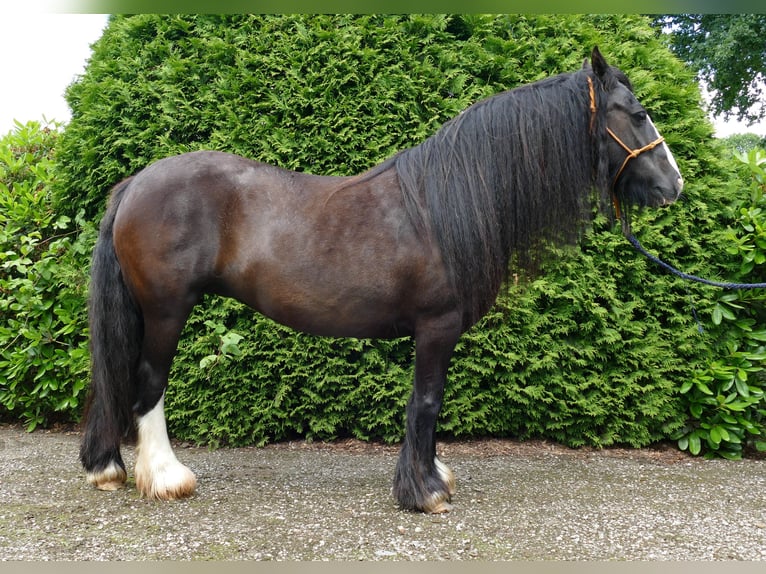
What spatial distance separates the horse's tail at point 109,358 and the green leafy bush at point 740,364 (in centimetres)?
391

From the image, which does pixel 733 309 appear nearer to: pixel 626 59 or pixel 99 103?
pixel 626 59

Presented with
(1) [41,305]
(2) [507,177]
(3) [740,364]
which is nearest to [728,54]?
(3) [740,364]

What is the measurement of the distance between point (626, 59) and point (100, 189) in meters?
4.35

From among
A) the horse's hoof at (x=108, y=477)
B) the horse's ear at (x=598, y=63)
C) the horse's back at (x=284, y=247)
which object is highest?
the horse's ear at (x=598, y=63)

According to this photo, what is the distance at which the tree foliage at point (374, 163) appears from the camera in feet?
13.8

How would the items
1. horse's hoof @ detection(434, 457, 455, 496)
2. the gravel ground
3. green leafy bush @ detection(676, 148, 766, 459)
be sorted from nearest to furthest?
1. the gravel ground
2. horse's hoof @ detection(434, 457, 455, 496)
3. green leafy bush @ detection(676, 148, 766, 459)

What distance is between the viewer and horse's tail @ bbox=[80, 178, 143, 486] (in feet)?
10.1

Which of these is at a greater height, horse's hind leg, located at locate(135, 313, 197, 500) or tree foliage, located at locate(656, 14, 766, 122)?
tree foliage, located at locate(656, 14, 766, 122)

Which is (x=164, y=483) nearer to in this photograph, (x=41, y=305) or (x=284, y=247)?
(x=284, y=247)

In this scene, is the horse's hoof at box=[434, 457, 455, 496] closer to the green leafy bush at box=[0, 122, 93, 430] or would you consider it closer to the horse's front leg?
the horse's front leg

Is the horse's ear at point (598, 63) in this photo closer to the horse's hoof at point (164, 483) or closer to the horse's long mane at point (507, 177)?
the horse's long mane at point (507, 177)

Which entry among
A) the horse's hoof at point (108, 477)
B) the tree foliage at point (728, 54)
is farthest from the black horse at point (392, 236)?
the tree foliage at point (728, 54)

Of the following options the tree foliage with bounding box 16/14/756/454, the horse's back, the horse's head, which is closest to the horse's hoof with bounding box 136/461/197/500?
the horse's back

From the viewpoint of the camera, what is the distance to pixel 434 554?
2434 mm
